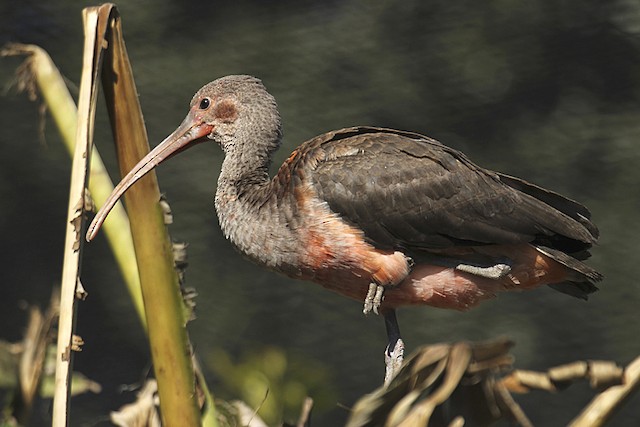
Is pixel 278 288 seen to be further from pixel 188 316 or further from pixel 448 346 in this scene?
pixel 448 346

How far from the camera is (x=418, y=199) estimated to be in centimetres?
229

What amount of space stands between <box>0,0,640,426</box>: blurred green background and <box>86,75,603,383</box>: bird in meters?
1.29

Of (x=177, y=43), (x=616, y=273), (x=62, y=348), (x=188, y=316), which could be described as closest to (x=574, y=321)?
(x=616, y=273)

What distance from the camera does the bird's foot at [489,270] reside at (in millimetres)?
2301

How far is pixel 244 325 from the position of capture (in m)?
3.92

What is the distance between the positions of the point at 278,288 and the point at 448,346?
237 centimetres

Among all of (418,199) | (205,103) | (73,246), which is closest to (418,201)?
(418,199)

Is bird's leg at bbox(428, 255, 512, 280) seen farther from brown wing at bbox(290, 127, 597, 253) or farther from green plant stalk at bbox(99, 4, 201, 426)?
green plant stalk at bbox(99, 4, 201, 426)

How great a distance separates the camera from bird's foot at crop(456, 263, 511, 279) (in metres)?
2.30

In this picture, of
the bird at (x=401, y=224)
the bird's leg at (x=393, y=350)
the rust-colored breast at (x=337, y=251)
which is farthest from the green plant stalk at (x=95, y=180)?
the bird's leg at (x=393, y=350)

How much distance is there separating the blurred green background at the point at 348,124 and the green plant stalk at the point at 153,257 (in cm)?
177

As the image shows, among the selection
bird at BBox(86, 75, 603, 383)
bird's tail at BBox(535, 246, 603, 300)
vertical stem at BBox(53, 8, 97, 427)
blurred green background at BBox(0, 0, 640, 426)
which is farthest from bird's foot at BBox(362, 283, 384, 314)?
blurred green background at BBox(0, 0, 640, 426)

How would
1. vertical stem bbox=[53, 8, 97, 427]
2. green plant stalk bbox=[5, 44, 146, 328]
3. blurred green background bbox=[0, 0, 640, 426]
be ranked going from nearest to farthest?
vertical stem bbox=[53, 8, 97, 427]
green plant stalk bbox=[5, 44, 146, 328]
blurred green background bbox=[0, 0, 640, 426]

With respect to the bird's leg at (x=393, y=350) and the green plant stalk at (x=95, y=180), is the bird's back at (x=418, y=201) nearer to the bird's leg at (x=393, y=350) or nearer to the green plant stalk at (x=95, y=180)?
the bird's leg at (x=393, y=350)
